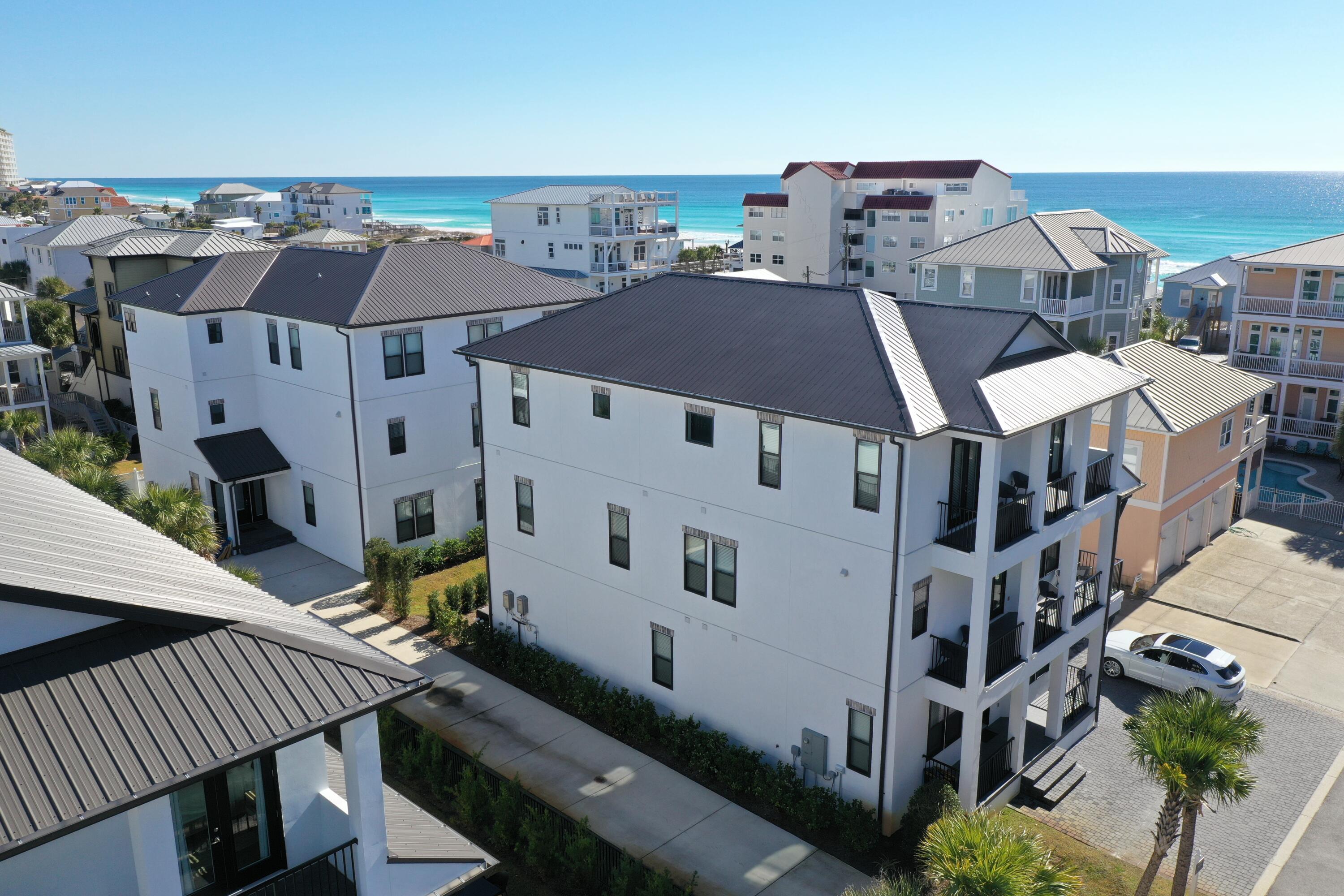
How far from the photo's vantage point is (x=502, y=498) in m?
25.1

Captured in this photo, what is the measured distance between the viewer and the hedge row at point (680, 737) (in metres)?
18.2

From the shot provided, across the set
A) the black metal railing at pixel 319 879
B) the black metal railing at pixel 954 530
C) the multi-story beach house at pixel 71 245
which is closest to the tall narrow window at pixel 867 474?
the black metal railing at pixel 954 530

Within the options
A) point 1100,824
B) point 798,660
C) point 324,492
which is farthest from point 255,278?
point 1100,824

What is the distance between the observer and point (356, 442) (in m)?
30.4

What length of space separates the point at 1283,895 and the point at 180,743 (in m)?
18.6

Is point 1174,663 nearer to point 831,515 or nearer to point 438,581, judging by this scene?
point 831,515

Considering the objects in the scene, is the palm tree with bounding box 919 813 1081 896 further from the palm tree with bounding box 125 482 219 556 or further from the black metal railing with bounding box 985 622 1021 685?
the palm tree with bounding box 125 482 219 556

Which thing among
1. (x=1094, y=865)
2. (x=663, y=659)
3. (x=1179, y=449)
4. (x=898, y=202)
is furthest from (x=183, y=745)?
(x=898, y=202)

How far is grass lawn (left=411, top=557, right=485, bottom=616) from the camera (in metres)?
28.9

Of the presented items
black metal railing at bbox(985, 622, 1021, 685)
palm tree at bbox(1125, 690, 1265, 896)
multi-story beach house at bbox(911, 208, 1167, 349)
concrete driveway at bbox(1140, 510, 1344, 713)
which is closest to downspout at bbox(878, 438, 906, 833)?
black metal railing at bbox(985, 622, 1021, 685)

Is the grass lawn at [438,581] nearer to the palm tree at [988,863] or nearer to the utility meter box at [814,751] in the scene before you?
the utility meter box at [814,751]

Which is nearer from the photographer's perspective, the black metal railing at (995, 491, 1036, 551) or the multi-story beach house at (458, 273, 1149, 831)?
the multi-story beach house at (458, 273, 1149, 831)

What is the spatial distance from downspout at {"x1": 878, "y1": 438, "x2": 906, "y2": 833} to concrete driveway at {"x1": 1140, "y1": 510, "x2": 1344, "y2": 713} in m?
12.9

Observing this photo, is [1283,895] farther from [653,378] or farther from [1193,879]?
[653,378]
